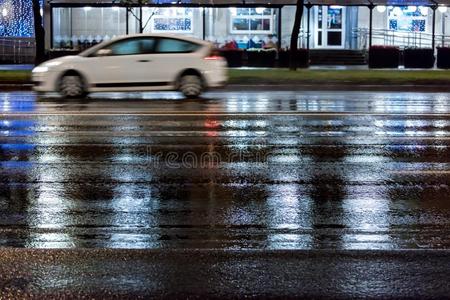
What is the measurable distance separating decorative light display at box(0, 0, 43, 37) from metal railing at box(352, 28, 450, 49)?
A: 1656cm

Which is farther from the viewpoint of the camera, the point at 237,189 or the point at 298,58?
the point at 298,58

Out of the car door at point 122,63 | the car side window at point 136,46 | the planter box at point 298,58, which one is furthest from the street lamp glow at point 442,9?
the car door at point 122,63

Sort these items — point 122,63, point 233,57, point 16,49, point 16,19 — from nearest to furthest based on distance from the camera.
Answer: point 122,63 → point 233,57 → point 16,49 → point 16,19

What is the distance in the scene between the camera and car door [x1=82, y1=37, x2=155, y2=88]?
18.6 m

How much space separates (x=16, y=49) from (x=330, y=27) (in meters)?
16.0

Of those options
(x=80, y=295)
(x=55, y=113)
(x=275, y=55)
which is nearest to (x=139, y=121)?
(x=55, y=113)

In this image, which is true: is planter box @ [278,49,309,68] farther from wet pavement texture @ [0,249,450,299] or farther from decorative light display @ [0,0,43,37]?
wet pavement texture @ [0,249,450,299]

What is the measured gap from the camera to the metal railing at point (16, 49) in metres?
38.2

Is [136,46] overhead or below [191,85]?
overhead

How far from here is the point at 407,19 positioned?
39.3 m

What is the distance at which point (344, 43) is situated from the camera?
4012 centimetres

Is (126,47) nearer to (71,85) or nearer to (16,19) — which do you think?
(71,85)

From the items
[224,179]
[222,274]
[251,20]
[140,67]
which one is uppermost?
[251,20]

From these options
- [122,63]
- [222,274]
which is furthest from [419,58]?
[222,274]
